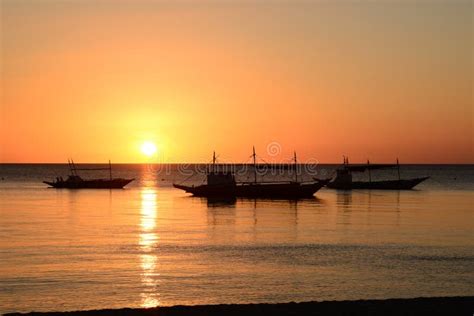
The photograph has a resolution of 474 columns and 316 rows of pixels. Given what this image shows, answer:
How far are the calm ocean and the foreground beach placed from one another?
18.6ft

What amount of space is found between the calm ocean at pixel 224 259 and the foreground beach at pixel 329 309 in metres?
5.67

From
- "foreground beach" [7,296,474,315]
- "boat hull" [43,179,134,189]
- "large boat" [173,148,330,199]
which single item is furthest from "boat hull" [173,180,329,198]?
"foreground beach" [7,296,474,315]

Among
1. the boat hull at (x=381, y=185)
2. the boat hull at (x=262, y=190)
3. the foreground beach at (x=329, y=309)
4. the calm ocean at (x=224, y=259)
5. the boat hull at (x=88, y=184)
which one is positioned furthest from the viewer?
the boat hull at (x=88, y=184)

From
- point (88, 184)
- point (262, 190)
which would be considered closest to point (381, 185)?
point (262, 190)

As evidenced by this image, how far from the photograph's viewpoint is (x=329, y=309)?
53.3ft

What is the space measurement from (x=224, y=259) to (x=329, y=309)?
55.5ft

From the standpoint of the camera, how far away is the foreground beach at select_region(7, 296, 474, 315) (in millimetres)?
15934

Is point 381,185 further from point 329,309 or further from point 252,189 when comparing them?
point 329,309

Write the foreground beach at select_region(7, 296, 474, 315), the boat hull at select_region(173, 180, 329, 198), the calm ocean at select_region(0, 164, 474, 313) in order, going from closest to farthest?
the foreground beach at select_region(7, 296, 474, 315) → the calm ocean at select_region(0, 164, 474, 313) → the boat hull at select_region(173, 180, 329, 198)

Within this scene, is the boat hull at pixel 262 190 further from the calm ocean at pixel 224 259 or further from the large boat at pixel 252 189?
the calm ocean at pixel 224 259

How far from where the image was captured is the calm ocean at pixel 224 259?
23.9m

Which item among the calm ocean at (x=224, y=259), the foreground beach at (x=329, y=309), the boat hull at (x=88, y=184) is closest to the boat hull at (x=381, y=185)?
the boat hull at (x=88, y=184)

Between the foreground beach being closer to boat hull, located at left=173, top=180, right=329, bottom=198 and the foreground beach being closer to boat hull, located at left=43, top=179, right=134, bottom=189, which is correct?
boat hull, located at left=173, top=180, right=329, bottom=198

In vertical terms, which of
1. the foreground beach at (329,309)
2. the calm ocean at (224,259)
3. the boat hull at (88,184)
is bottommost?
the calm ocean at (224,259)
